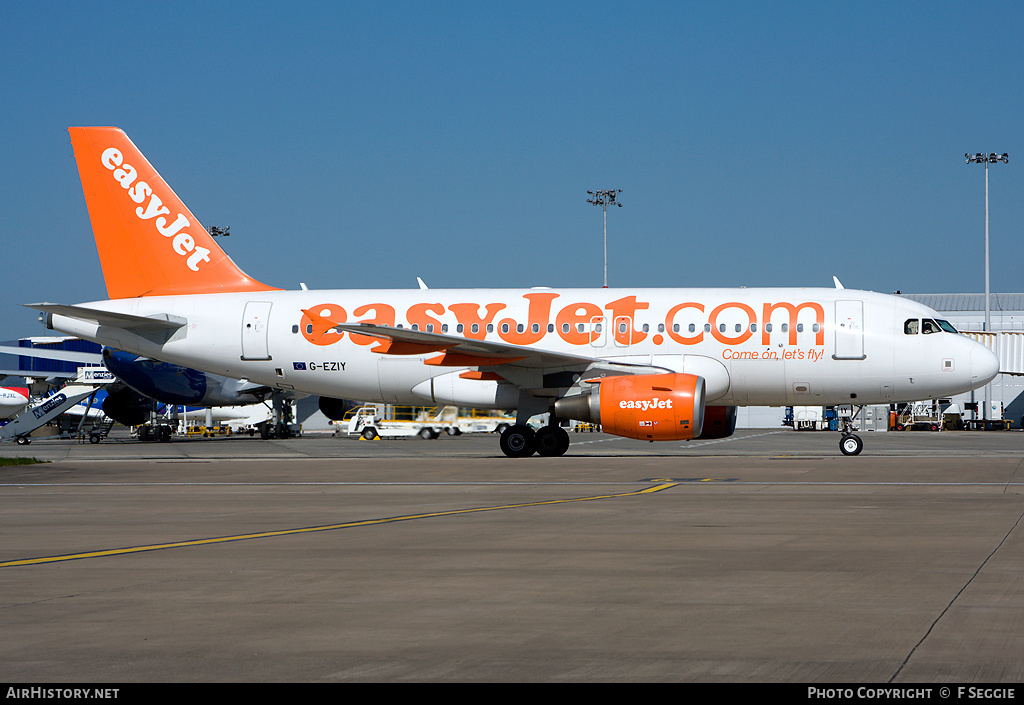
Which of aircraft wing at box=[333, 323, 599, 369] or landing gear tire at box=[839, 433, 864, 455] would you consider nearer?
aircraft wing at box=[333, 323, 599, 369]

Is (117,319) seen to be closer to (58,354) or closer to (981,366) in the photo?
(981,366)

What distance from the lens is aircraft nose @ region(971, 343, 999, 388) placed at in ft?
80.2

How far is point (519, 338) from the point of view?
2581 centimetres

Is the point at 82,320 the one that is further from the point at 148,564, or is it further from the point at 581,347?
the point at 148,564

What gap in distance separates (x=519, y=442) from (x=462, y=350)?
2.68m

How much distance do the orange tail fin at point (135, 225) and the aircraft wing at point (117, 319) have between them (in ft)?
4.07

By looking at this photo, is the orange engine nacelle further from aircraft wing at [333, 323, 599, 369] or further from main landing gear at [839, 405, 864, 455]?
main landing gear at [839, 405, 864, 455]

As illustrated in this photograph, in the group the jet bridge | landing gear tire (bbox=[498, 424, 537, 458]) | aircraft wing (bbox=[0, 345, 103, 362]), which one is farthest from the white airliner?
aircraft wing (bbox=[0, 345, 103, 362])

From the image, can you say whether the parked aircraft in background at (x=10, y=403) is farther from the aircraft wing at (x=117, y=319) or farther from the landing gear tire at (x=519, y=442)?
the landing gear tire at (x=519, y=442)

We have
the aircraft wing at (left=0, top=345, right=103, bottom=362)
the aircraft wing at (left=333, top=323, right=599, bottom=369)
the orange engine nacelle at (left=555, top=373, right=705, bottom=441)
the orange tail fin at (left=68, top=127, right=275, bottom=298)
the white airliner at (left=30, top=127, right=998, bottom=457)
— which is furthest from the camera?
the aircraft wing at (left=0, top=345, right=103, bottom=362)

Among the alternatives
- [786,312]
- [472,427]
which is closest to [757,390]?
[786,312]

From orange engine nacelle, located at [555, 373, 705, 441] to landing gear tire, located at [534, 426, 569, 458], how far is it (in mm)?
2213

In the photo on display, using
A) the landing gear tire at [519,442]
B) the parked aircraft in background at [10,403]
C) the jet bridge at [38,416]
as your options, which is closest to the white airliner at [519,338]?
the landing gear tire at [519,442]

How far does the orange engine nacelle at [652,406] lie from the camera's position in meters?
22.2
